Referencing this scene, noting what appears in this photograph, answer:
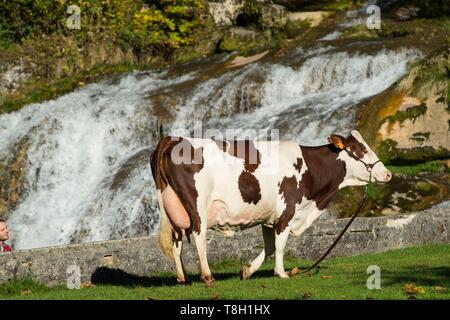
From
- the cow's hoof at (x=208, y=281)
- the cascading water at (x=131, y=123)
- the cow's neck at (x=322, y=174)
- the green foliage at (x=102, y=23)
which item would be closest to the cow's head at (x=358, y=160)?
the cow's neck at (x=322, y=174)

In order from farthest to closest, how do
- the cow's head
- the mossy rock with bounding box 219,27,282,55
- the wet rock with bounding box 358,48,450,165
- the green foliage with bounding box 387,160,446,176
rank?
1. the mossy rock with bounding box 219,27,282,55
2. the wet rock with bounding box 358,48,450,165
3. the green foliage with bounding box 387,160,446,176
4. the cow's head

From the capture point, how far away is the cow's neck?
610 inches

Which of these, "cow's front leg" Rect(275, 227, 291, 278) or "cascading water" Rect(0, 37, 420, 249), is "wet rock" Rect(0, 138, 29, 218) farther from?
"cow's front leg" Rect(275, 227, 291, 278)

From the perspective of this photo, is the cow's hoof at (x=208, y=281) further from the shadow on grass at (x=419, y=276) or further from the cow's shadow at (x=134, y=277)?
the shadow on grass at (x=419, y=276)

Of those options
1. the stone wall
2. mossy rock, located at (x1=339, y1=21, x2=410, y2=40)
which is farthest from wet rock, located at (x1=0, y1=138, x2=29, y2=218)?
mossy rock, located at (x1=339, y1=21, x2=410, y2=40)

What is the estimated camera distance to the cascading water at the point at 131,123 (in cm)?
2652

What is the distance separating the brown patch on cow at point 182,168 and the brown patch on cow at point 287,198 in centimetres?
150

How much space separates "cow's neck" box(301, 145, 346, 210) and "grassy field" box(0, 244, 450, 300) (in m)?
1.20

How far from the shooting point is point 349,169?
16.1 meters

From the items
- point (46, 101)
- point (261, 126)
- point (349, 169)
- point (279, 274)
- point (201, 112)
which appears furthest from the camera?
point (46, 101)

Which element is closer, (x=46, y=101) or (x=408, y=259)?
(x=408, y=259)

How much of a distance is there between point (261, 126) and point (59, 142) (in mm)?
6230
